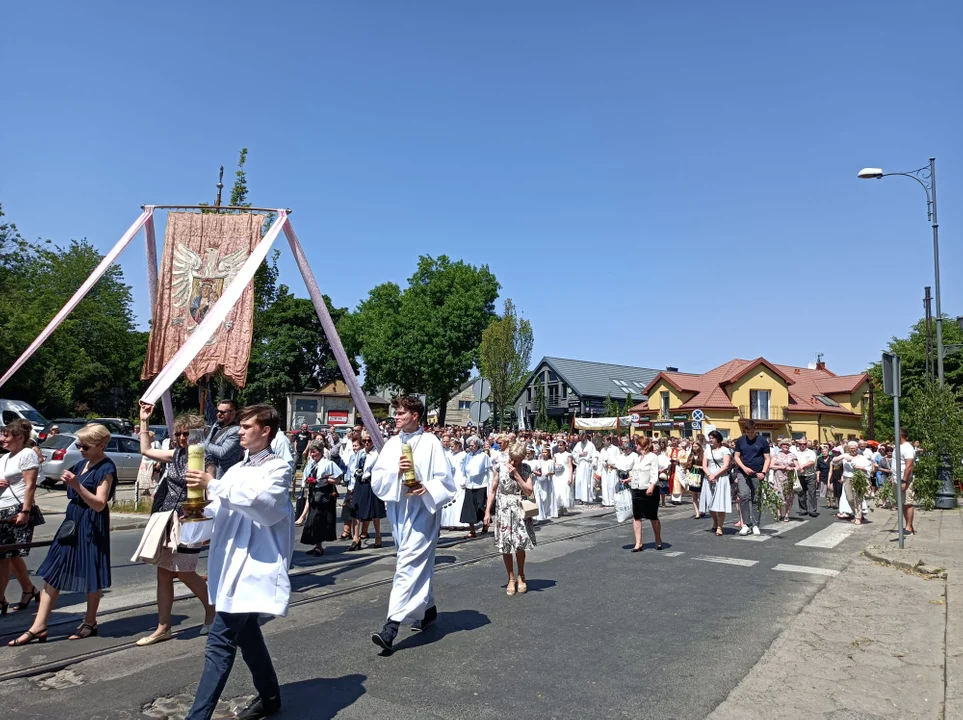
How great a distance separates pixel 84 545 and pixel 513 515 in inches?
158

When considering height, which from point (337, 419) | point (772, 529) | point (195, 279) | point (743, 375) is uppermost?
point (743, 375)

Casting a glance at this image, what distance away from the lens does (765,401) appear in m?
53.3

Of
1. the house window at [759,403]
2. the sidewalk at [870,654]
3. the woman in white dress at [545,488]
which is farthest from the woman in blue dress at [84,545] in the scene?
the house window at [759,403]

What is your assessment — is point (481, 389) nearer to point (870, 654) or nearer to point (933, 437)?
point (933, 437)

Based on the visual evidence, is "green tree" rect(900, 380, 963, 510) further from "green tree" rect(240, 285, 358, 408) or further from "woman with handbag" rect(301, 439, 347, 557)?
"green tree" rect(240, 285, 358, 408)

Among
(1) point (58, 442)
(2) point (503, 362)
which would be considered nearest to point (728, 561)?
(1) point (58, 442)

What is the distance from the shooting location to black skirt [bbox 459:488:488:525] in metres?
12.5

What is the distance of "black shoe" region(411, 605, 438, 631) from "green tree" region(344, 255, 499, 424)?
158 feet

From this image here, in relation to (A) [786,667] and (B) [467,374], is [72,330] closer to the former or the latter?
(B) [467,374]

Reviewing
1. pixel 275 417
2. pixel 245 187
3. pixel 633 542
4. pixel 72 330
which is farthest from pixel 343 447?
pixel 72 330

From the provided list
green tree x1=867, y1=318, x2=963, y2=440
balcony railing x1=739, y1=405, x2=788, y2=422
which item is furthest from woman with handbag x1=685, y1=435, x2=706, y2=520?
balcony railing x1=739, y1=405, x2=788, y2=422

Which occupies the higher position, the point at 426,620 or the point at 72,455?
the point at 72,455

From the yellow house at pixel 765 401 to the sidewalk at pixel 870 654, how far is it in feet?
143

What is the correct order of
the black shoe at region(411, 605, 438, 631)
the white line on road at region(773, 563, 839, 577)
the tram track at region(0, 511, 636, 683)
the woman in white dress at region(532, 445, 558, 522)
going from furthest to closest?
1. the woman in white dress at region(532, 445, 558, 522)
2. the white line on road at region(773, 563, 839, 577)
3. the black shoe at region(411, 605, 438, 631)
4. the tram track at region(0, 511, 636, 683)
